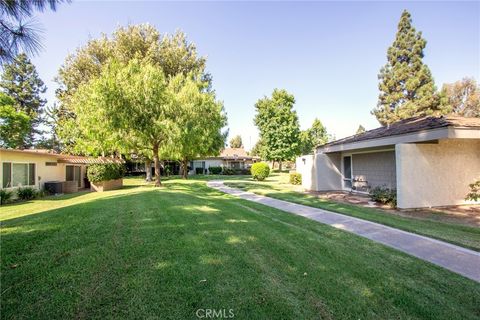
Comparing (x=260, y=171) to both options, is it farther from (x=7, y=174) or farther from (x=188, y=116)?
(x=7, y=174)

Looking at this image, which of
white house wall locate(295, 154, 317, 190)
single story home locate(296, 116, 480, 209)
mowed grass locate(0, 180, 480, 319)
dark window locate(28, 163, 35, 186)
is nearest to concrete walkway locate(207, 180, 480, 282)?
mowed grass locate(0, 180, 480, 319)

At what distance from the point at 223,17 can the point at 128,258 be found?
43.6 ft

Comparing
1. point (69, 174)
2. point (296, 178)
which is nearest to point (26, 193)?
point (69, 174)

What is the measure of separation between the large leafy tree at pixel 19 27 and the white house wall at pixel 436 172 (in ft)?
35.0

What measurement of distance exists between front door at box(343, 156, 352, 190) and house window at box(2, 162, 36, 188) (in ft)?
61.7

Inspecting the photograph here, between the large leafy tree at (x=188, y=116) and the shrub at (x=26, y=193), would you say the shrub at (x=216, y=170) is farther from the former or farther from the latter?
the shrub at (x=26, y=193)

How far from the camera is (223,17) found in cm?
1309

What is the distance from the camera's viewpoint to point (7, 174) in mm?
12586

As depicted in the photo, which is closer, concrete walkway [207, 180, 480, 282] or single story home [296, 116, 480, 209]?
concrete walkway [207, 180, 480, 282]

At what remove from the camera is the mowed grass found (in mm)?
2539

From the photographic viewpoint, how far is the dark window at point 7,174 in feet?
40.5

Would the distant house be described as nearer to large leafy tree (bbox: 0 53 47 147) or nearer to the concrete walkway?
large leafy tree (bbox: 0 53 47 147)

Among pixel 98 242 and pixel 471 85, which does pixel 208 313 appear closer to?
pixel 98 242

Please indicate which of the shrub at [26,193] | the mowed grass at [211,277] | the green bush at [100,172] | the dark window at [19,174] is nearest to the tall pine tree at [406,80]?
the mowed grass at [211,277]
